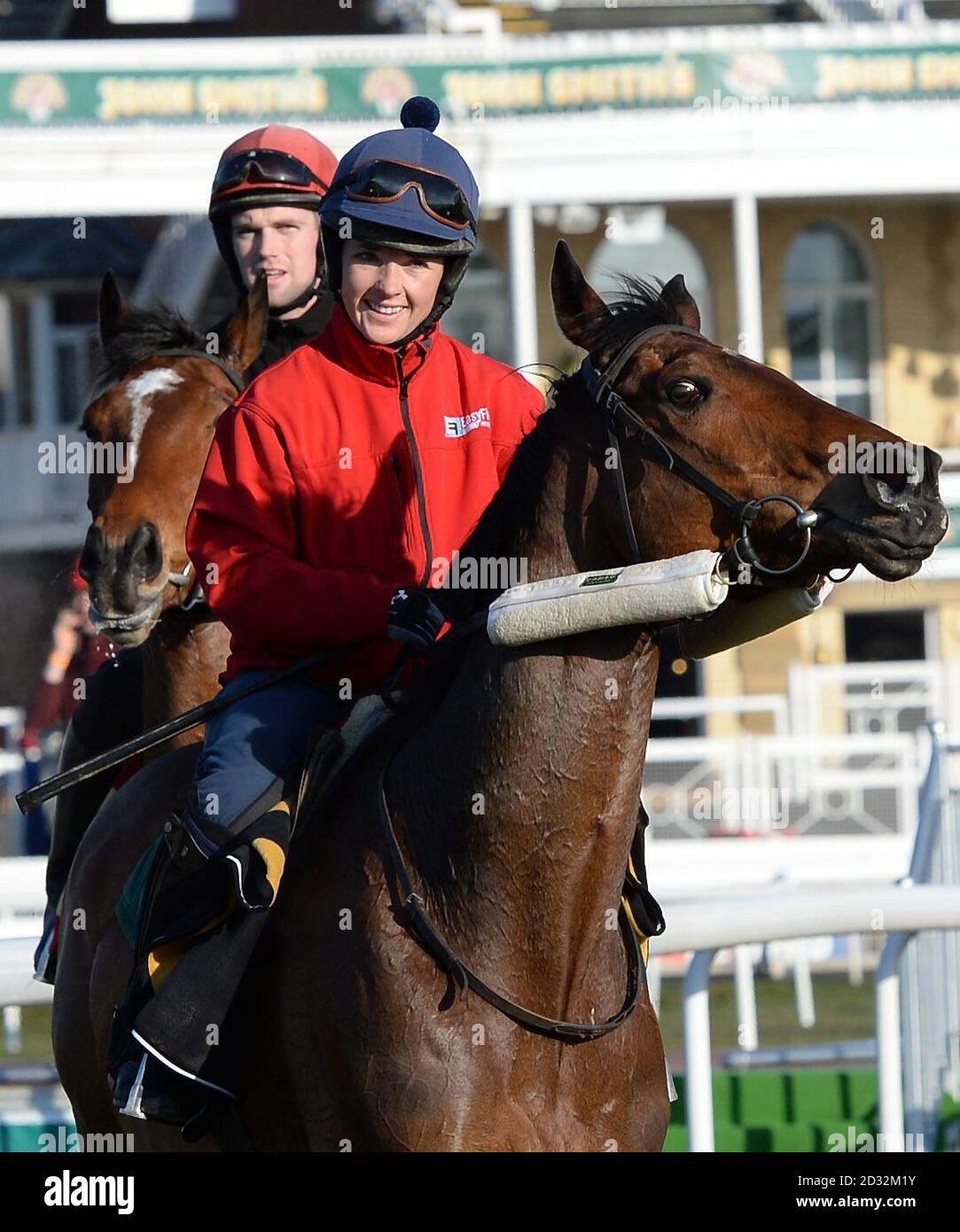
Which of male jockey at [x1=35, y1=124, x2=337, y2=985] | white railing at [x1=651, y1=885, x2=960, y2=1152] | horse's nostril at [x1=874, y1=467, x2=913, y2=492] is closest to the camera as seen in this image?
horse's nostril at [x1=874, y1=467, x2=913, y2=492]

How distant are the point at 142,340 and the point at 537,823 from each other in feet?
7.93

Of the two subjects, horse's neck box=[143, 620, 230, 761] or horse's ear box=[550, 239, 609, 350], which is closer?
horse's ear box=[550, 239, 609, 350]

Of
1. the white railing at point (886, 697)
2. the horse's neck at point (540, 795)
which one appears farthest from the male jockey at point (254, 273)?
the white railing at point (886, 697)

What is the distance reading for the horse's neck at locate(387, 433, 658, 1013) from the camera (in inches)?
131

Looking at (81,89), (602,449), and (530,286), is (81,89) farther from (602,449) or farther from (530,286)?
(602,449)

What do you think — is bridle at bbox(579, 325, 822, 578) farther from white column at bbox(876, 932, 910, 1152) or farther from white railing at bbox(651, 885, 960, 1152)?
white column at bbox(876, 932, 910, 1152)

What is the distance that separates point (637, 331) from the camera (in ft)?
11.2

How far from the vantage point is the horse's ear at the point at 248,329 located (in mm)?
5152

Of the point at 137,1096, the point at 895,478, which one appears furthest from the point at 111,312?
the point at 895,478

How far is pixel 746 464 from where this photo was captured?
3.21m

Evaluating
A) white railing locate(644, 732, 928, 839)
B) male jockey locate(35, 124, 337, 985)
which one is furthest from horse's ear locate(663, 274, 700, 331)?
white railing locate(644, 732, 928, 839)

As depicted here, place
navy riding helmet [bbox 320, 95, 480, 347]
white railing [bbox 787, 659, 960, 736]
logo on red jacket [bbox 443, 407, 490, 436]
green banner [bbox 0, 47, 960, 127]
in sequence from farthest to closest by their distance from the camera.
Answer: green banner [bbox 0, 47, 960, 127]
white railing [bbox 787, 659, 960, 736]
logo on red jacket [bbox 443, 407, 490, 436]
navy riding helmet [bbox 320, 95, 480, 347]

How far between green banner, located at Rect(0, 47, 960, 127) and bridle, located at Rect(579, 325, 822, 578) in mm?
16153

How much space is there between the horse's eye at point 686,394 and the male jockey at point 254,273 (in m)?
2.25
